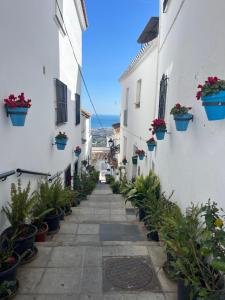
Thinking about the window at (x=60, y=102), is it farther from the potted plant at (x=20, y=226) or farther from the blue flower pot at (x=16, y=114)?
the potted plant at (x=20, y=226)

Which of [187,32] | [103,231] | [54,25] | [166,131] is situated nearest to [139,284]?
[103,231]

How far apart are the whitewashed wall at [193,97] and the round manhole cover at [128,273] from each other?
1112 millimetres

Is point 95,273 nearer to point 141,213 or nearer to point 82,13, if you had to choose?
point 141,213

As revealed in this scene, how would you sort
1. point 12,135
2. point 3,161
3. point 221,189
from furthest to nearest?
point 12,135
point 3,161
point 221,189

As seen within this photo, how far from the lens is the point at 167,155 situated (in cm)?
514

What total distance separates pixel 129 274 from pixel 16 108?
2.53 meters

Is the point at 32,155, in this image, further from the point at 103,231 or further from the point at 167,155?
the point at 167,155

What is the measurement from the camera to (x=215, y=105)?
7.25 feet

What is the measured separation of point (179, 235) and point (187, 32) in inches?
122

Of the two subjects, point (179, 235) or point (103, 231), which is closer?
point (179, 235)

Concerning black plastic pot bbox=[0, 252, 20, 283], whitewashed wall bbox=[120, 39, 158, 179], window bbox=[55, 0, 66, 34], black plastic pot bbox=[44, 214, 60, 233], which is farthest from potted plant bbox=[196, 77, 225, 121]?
whitewashed wall bbox=[120, 39, 158, 179]

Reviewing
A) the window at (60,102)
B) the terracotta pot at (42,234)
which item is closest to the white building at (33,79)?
the window at (60,102)

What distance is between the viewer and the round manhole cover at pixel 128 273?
2873 millimetres

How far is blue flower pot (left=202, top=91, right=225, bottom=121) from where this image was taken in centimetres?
216
